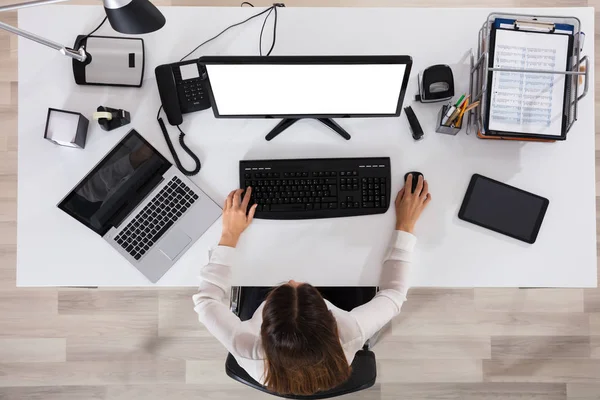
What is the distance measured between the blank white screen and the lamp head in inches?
7.1

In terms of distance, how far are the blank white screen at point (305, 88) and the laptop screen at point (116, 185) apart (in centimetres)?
32

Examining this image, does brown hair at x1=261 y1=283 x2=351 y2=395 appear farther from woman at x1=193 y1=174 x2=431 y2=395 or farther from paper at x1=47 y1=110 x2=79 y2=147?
paper at x1=47 y1=110 x2=79 y2=147

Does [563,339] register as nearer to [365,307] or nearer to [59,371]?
[365,307]

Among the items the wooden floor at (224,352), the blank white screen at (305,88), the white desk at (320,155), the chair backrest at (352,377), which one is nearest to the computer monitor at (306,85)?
the blank white screen at (305,88)

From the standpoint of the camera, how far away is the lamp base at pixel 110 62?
1.48 metres

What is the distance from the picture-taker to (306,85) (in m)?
1.22

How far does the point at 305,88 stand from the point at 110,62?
0.70 m

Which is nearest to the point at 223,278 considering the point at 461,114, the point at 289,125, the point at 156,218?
the point at 156,218

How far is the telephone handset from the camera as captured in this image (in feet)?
4.82

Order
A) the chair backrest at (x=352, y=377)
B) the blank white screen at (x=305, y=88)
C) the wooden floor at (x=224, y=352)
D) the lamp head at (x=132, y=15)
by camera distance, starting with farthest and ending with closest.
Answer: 1. the wooden floor at (x=224, y=352)
2. the chair backrest at (x=352, y=377)
3. the blank white screen at (x=305, y=88)
4. the lamp head at (x=132, y=15)

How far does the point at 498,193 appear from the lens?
1.47 metres

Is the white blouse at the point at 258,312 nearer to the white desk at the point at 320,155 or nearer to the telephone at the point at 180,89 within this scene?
the white desk at the point at 320,155

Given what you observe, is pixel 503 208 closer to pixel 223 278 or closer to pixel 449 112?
pixel 449 112

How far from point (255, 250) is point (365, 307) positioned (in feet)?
1.28
